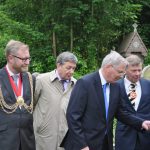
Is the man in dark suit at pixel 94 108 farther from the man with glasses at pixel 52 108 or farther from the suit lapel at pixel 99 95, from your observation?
the man with glasses at pixel 52 108

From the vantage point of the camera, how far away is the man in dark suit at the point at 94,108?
4.89m

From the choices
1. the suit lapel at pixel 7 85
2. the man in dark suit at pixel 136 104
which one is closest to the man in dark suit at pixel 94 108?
the suit lapel at pixel 7 85

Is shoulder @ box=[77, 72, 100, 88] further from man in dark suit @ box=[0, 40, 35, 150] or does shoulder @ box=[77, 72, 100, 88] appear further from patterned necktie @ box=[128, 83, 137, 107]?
patterned necktie @ box=[128, 83, 137, 107]

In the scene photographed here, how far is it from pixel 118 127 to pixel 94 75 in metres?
1.42

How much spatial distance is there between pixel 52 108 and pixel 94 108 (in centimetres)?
130

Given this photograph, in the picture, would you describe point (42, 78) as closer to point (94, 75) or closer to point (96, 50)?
point (94, 75)

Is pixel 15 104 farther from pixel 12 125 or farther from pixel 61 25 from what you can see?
pixel 61 25

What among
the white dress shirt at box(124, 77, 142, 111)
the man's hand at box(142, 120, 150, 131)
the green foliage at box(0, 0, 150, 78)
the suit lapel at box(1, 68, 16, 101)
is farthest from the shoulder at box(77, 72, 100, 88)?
the green foliage at box(0, 0, 150, 78)

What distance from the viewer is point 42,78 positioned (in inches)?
248

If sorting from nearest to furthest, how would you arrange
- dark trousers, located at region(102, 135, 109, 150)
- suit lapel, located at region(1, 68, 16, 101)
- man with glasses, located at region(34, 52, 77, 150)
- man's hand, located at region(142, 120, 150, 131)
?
suit lapel, located at region(1, 68, 16, 101) → dark trousers, located at region(102, 135, 109, 150) → man's hand, located at region(142, 120, 150, 131) → man with glasses, located at region(34, 52, 77, 150)

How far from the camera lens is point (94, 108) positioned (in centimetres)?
499

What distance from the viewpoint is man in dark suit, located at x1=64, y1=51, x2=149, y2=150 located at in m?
4.89

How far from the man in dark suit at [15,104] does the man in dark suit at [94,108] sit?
1.60ft

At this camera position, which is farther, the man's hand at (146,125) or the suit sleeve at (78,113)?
the man's hand at (146,125)
